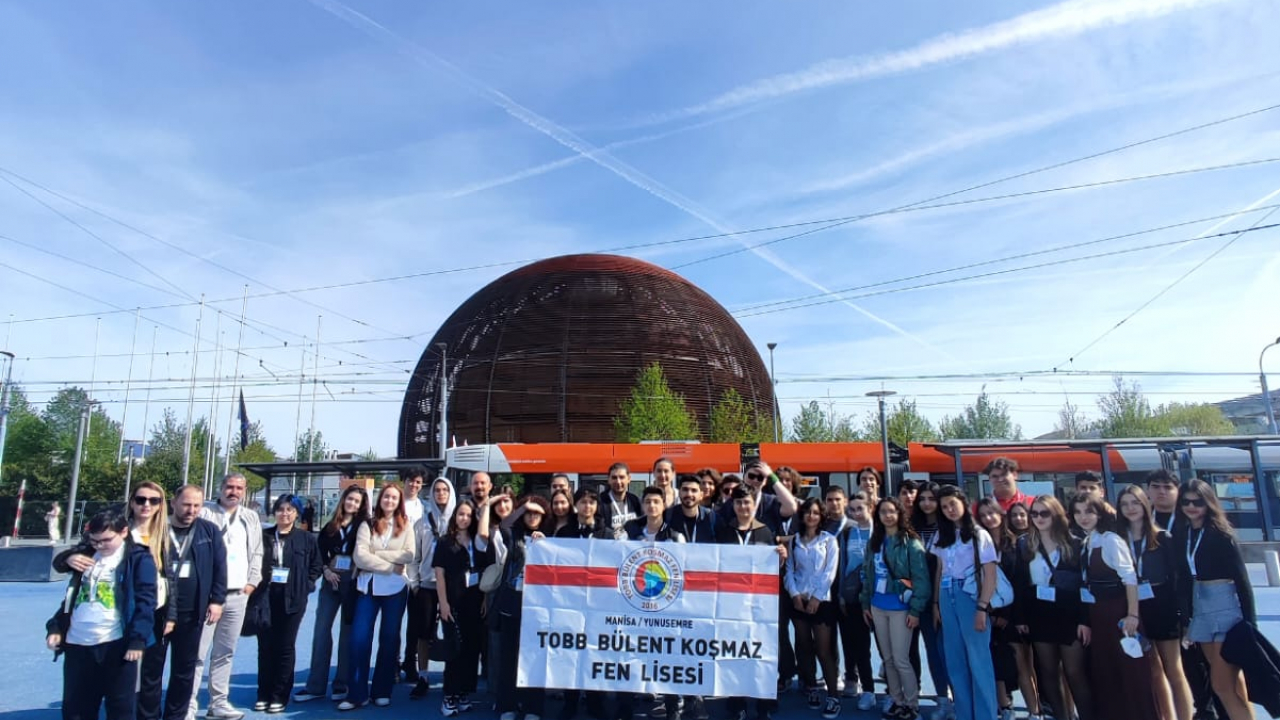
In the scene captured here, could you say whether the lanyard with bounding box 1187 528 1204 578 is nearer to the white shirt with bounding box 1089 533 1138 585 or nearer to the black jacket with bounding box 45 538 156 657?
the white shirt with bounding box 1089 533 1138 585

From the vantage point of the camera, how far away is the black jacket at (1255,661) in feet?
16.4

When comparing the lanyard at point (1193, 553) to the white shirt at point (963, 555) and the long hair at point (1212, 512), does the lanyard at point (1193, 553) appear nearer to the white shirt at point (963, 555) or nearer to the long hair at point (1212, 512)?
the long hair at point (1212, 512)

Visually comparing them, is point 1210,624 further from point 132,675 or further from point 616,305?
point 616,305

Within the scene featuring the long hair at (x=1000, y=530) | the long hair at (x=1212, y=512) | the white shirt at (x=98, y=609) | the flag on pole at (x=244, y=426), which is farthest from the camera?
the flag on pole at (x=244, y=426)

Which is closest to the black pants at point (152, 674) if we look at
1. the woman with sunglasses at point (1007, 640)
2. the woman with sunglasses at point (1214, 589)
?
the woman with sunglasses at point (1007, 640)

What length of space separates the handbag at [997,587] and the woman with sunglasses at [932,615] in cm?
33

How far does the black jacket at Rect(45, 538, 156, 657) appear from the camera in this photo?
5.01m

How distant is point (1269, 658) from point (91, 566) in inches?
327

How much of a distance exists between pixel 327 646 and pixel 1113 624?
6.81 meters

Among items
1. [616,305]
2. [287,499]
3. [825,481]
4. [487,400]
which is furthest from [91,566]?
[616,305]

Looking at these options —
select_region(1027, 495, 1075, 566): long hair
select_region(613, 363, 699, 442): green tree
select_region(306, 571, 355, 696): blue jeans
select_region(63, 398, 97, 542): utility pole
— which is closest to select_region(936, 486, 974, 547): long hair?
select_region(1027, 495, 1075, 566): long hair

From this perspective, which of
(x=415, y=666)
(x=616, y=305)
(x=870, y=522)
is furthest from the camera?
(x=616, y=305)

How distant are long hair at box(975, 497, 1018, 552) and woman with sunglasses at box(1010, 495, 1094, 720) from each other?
15cm

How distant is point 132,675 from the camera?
16.9 feet
